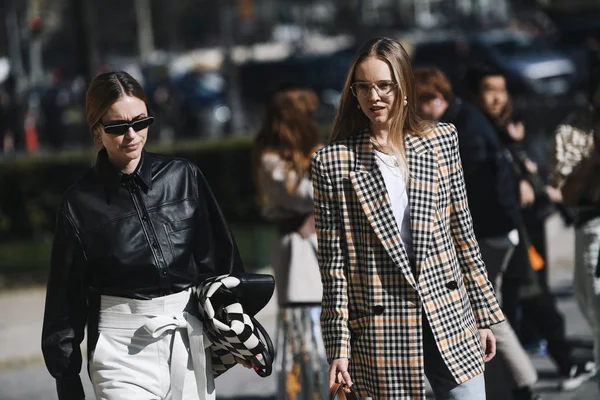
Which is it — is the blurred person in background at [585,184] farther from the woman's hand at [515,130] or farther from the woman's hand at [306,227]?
the woman's hand at [306,227]

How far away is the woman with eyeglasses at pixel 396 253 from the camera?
3.64 metres

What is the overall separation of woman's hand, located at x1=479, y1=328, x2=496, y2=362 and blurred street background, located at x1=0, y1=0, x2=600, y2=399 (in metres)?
1.44

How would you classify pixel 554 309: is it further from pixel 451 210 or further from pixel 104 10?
pixel 104 10

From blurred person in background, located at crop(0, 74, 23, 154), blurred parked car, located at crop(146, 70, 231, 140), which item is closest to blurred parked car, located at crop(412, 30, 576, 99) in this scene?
blurred parked car, located at crop(146, 70, 231, 140)

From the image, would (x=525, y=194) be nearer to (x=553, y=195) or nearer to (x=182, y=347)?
(x=553, y=195)

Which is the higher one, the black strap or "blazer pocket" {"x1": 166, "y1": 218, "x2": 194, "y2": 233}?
"blazer pocket" {"x1": 166, "y1": 218, "x2": 194, "y2": 233}

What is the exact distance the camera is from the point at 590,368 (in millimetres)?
6922

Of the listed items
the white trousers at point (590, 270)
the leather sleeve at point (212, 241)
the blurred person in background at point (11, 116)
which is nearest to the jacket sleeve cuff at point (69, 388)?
the leather sleeve at point (212, 241)

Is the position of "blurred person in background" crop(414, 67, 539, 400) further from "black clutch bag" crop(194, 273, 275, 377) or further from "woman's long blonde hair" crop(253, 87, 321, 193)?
"black clutch bag" crop(194, 273, 275, 377)

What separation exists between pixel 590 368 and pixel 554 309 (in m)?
0.43

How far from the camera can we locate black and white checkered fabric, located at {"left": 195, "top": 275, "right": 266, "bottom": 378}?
3844 millimetres

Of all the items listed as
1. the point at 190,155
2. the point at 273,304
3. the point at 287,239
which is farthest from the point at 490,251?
the point at 190,155

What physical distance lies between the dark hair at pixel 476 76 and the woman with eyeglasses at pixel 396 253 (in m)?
2.52

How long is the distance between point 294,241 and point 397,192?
7.14 feet
